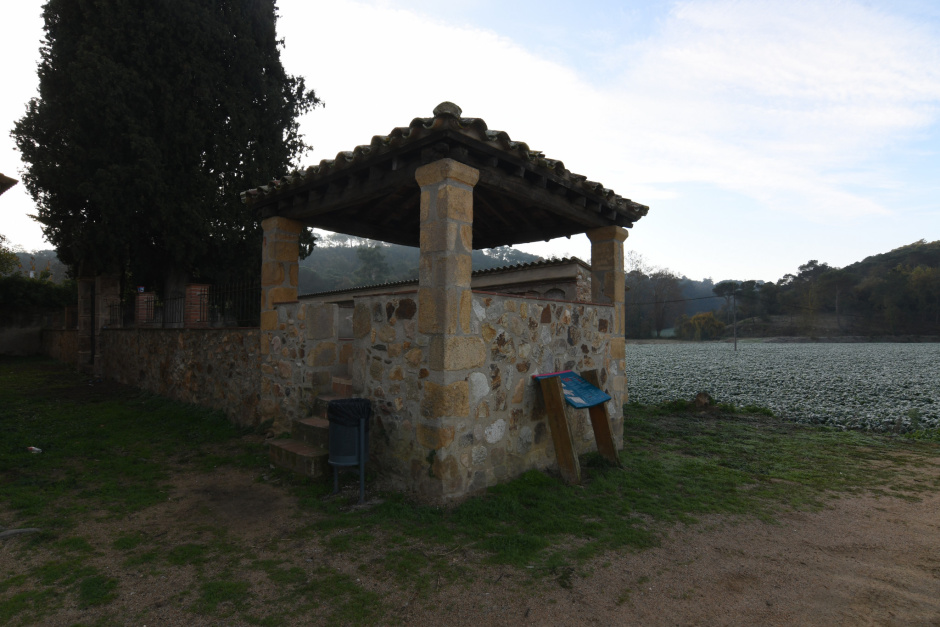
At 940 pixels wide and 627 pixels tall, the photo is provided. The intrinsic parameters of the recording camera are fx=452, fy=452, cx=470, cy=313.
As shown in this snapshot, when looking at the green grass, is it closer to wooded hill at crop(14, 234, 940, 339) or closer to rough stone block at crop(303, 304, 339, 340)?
rough stone block at crop(303, 304, 339, 340)

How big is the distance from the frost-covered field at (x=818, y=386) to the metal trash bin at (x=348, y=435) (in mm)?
8594

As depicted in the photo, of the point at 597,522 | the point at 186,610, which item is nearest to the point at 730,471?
the point at 597,522

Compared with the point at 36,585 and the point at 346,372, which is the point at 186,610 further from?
the point at 346,372

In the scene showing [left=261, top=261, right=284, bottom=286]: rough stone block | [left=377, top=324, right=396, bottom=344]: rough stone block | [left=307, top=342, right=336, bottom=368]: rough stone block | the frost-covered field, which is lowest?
the frost-covered field

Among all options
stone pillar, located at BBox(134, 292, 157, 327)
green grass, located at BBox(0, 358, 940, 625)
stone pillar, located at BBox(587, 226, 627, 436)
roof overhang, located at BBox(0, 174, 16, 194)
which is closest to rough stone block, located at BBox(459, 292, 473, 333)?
green grass, located at BBox(0, 358, 940, 625)

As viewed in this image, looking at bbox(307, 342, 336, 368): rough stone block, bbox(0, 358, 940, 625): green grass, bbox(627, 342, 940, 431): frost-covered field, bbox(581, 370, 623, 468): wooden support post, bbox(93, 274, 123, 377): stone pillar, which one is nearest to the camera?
bbox(0, 358, 940, 625): green grass

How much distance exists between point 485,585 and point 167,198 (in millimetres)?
12067

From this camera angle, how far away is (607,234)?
6.26 metres

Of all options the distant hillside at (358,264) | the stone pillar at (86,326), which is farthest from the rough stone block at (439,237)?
the distant hillside at (358,264)

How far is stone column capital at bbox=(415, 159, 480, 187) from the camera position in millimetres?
4043

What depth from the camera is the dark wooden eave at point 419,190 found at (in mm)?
4090

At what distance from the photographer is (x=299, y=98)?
14.0 metres

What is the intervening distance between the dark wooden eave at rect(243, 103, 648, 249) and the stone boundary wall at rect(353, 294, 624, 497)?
1.25 metres

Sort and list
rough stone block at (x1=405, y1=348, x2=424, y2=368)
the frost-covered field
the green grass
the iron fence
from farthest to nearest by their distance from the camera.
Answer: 1. the frost-covered field
2. the iron fence
3. rough stone block at (x1=405, y1=348, x2=424, y2=368)
4. the green grass
